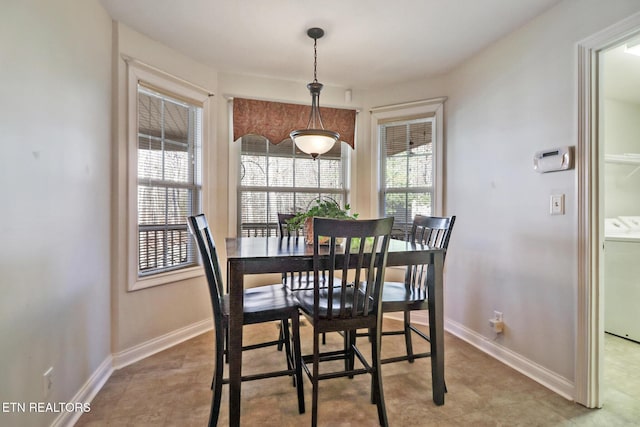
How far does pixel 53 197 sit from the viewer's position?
1546mm

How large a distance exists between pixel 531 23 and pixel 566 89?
0.62 meters

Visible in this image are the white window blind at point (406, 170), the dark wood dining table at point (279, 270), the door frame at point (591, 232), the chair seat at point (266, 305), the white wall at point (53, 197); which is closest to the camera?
the white wall at point (53, 197)

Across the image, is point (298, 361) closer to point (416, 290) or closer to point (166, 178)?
point (416, 290)

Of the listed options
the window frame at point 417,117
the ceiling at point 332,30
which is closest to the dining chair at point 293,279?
the window frame at point 417,117

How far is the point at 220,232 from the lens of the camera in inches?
124

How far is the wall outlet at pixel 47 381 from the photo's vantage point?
145 cm

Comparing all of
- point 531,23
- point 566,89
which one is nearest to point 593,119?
point 566,89

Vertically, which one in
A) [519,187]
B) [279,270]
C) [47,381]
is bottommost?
[47,381]

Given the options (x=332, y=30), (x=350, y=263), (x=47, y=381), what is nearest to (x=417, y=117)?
(x=332, y=30)

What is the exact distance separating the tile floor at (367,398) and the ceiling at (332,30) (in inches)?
97.0

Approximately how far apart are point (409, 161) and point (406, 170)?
0.10 metres

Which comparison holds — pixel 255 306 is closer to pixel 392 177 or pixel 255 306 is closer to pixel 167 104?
pixel 167 104

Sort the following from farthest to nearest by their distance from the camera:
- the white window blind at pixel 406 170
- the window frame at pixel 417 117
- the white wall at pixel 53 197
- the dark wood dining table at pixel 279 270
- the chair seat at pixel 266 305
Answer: the white window blind at pixel 406 170 < the window frame at pixel 417 117 < the chair seat at pixel 266 305 < the dark wood dining table at pixel 279 270 < the white wall at pixel 53 197

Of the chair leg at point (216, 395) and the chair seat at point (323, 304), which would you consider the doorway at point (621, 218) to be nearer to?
the chair seat at point (323, 304)
